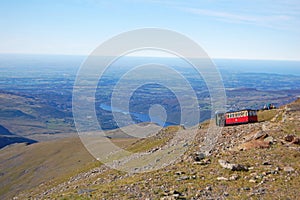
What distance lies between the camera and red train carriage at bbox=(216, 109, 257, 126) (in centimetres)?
5028

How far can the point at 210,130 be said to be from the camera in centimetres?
4841

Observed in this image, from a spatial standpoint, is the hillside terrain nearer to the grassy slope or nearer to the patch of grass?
the patch of grass

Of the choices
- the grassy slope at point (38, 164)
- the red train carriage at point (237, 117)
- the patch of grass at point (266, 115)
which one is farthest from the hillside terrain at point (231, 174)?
the grassy slope at point (38, 164)

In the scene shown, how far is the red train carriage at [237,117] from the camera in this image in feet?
165

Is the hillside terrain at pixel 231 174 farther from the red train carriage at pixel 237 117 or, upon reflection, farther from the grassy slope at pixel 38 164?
the grassy slope at pixel 38 164

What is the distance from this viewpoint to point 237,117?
52.0 metres

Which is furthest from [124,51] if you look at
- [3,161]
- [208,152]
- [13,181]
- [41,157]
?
[3,161]

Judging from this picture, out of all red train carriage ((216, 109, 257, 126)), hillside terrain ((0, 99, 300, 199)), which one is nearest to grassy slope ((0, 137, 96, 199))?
red train carriage ((216, 109, 257, 126))

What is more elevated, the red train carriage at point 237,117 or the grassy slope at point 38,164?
the red train carriage at point 237,117

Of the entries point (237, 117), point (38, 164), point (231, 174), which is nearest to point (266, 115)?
point (237, 117)

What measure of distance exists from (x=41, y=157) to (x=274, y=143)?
331 ft

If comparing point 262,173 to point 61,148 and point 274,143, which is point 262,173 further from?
point 61,148

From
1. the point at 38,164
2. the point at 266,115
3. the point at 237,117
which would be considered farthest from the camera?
the point at 38,164

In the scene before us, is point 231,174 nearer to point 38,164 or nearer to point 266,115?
point 266,115
